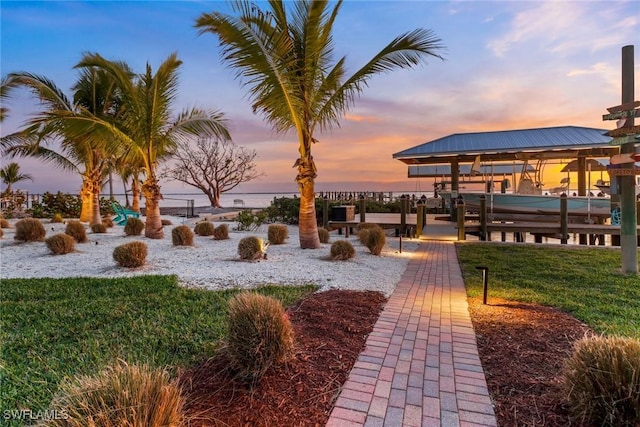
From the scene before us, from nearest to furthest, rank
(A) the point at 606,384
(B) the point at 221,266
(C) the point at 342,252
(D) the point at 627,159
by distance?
(A) the point at 606,384, (D) the point at 627,159, (B) the point at 221,266, (C) the point at 342,252

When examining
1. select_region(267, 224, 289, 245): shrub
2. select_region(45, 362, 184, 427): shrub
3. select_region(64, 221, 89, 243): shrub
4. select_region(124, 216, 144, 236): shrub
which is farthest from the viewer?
select_region(124, 216, 144, 236): shrub

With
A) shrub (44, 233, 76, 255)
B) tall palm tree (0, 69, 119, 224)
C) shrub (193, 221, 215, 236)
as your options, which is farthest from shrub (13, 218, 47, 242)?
shrub (193, 221, 215, 236)

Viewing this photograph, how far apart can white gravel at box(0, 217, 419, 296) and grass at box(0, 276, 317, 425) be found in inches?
25.6

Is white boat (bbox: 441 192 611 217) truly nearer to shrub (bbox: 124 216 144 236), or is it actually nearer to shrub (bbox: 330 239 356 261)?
shrub (bbox: 330 239 356 261)

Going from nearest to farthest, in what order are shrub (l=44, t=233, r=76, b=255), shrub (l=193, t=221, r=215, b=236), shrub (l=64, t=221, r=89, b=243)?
shrub (l=44, t=233, r=76, b=255) → shrub (l=64, t=221, r=89, b=243) → shrub (l=193, t=221, r=215, b=236)

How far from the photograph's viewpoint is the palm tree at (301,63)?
6.58 metres

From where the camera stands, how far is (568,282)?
547 cm

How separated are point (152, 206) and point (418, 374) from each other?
990 cm

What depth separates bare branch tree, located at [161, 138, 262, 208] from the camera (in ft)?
80.2

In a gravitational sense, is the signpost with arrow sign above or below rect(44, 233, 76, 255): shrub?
above

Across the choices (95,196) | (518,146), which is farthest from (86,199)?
(518,146)

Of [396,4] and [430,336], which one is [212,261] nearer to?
[430,336]

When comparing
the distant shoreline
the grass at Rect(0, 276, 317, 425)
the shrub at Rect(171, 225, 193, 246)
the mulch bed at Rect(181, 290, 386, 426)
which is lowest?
the mulch bed at Rect(181, 290, 386, 426)

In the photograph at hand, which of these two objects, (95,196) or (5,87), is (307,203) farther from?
(5,87)
